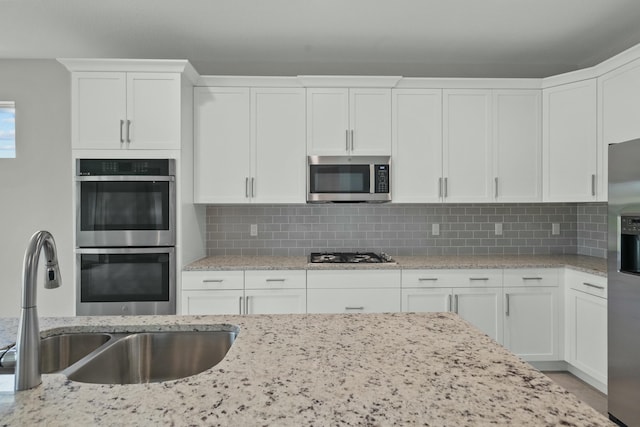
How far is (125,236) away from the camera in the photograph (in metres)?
2.93

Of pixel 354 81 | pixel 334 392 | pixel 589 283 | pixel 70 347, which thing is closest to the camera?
pixel 334 392

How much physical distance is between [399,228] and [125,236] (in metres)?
2.35

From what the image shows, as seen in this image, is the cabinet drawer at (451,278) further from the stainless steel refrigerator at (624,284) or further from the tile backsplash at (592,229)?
the tile backsplash at (592,229)

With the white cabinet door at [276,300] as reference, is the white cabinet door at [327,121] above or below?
above

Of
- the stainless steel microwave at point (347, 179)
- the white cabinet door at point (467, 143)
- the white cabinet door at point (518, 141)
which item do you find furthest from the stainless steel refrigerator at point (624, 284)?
the stainless steel microwave at point (347, 179)

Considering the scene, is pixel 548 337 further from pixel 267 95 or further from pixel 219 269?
pixel 267 95

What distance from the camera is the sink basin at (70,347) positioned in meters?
1.37

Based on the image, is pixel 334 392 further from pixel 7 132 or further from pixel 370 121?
pixel 7 132

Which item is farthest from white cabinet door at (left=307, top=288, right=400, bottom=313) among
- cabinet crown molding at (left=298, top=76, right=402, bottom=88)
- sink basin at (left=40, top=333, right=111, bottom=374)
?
sink basin at (left=40, top=333, right=111, bottom=374)

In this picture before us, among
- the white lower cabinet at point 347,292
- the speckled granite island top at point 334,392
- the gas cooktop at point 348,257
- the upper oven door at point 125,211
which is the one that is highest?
the upper oven door at point 125,211

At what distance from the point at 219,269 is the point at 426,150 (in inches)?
77.8

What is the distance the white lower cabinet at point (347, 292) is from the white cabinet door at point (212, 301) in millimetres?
558

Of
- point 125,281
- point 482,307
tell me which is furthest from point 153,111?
point 482,307

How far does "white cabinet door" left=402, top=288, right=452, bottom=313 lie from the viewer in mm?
3090
